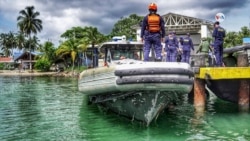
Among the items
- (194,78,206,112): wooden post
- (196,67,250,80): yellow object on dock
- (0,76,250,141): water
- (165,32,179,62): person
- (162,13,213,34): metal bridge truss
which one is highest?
(162,13,213,34): metal bridge truss

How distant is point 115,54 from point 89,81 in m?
1.52

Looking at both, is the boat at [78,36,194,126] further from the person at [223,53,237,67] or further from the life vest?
the person at [223,53,237,67]

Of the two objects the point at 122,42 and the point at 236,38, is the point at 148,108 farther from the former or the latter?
the point at 236,38

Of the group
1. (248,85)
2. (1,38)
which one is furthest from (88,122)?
(1,38)

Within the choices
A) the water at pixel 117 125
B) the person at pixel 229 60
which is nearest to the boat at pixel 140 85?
the water at pixel 117 125

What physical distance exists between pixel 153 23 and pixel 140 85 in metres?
2.23

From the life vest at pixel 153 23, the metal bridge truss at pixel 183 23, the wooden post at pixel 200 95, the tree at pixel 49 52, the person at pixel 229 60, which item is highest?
the metal bridge truss at pixel 183 23

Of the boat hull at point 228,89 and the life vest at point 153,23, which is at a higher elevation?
the life vest at point 153,23

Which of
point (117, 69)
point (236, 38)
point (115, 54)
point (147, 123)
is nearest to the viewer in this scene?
point (117, 69)

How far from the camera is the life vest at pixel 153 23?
36.9ft

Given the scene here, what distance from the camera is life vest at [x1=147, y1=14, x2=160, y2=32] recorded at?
11.2 meters

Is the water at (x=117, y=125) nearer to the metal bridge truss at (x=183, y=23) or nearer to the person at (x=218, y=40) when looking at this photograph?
the person at (x=218, y=40)

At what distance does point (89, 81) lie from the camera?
41.2 ft

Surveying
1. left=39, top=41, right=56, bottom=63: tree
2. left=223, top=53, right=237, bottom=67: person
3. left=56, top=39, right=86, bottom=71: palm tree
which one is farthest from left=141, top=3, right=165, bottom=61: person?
left=39, top=41, right=56, bottom=63: tree
